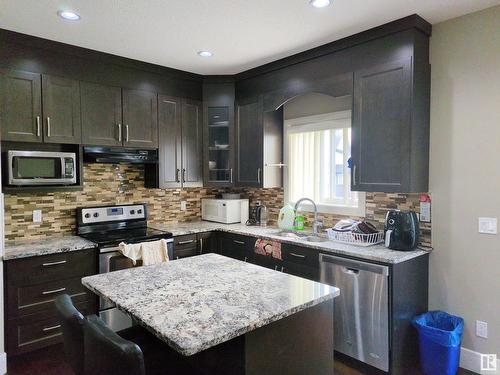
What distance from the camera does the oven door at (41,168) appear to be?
2764 mm

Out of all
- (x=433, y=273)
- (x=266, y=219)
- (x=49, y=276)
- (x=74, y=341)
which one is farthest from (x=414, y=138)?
(x=49, y=276)

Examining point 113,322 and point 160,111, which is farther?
point 160,111

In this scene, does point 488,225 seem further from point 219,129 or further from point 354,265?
point 219,129

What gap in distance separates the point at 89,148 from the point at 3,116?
0.68 m

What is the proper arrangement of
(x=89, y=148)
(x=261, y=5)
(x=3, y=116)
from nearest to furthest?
1. (x=261, y=5)
2. (x=3, y=116)
3. (x=89, y=148)

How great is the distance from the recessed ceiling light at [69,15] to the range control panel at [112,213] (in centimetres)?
167

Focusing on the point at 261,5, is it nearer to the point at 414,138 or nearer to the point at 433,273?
Result: the point at 414,138

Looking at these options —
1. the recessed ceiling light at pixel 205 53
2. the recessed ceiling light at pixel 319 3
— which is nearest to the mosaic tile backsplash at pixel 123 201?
the recessed ceiling light at pixel 205 53

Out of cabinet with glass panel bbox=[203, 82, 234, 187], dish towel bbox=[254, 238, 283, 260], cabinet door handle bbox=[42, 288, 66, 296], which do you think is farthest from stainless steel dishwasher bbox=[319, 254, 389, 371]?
cabinet door handle bbox=[42, 288, 66, 296]

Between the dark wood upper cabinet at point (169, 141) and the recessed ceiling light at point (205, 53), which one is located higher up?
the recessed ceiling light at point (205, 53)

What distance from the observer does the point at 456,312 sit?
8.63 feet

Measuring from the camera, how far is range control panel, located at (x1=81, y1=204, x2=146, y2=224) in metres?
3.39

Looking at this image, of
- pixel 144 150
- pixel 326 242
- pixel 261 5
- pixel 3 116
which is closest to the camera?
pixel 261 5

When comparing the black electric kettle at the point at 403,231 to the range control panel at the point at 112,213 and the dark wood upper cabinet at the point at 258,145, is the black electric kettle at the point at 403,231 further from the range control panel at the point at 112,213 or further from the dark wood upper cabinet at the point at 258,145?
the range control panel at the point at 112,213
